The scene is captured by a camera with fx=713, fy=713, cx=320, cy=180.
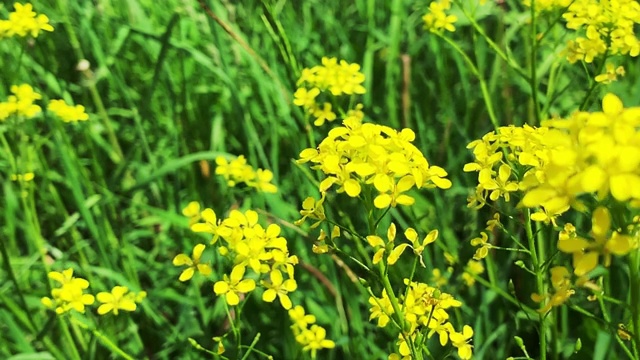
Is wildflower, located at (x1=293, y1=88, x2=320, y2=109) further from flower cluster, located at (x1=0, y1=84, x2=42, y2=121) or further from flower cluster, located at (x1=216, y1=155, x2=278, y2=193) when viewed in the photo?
flower cluster, located at (x1=0, y1=84, x2=42, y2=121)

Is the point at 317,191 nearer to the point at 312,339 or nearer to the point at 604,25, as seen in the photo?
the point at 312,339

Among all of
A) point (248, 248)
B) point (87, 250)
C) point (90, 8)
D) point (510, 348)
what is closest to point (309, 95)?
point (248, 248)

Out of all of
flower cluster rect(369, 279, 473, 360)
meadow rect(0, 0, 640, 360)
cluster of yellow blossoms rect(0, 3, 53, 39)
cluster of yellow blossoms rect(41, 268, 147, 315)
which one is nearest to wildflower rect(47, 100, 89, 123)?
meadow rect(0, 0, 640, 360)

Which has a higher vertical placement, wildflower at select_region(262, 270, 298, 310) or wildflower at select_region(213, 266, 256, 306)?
wildflower at select_region(213, 266, 256, 306)

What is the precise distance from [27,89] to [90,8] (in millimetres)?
760

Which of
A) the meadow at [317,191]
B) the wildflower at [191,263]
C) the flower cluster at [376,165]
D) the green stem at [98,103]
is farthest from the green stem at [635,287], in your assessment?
the green stem at [98,103]

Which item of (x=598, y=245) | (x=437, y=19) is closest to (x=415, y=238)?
(x=598, y=245)

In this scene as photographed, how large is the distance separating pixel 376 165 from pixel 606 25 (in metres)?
0.73

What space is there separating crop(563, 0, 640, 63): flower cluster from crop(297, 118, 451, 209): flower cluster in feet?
2.05

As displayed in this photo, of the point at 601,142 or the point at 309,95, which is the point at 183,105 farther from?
the point at 601,142

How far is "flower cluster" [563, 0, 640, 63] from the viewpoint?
127 cm

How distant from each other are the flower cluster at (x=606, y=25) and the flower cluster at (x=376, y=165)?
2.05 ft

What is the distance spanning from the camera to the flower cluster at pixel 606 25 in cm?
127

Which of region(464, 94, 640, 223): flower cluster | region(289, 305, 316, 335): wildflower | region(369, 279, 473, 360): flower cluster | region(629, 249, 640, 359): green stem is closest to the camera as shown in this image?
region(464, 94, 640, 223): flower cluster
